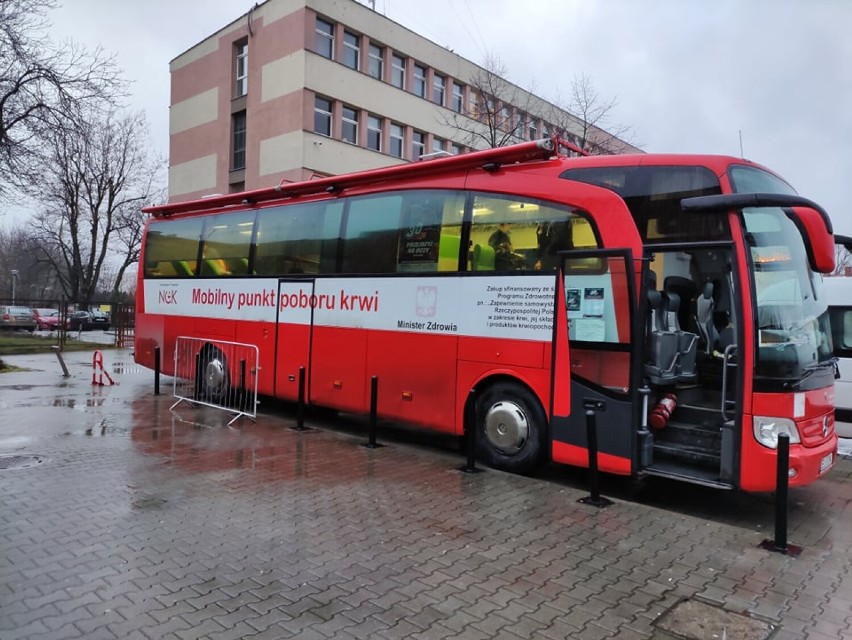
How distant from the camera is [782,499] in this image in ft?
16.4

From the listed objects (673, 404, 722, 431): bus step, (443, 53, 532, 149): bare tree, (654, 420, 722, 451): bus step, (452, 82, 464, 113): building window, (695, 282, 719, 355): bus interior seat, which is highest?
(452, 82, 464, 113): building window

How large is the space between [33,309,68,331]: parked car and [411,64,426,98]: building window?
22768 millimetres

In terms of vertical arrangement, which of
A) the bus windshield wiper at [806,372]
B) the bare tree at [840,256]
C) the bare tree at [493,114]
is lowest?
the bus windshield wiper at [806,372]

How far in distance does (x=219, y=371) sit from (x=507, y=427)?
619 cm

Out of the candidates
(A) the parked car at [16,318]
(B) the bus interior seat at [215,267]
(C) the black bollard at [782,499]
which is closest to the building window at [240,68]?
(A) the parked car at [16,318]

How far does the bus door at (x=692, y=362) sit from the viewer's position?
231 inches

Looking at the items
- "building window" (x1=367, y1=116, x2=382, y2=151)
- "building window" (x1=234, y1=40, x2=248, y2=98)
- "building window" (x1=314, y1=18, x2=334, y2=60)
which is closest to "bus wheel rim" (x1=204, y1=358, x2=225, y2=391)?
"building window" (x1=314, y1=18, x2=334, y2=60)

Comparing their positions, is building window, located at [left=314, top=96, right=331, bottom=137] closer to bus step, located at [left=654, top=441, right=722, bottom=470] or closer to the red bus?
the red bus

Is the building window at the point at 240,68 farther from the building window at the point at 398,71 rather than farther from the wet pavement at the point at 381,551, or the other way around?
the wet pavement at the point at 381,551

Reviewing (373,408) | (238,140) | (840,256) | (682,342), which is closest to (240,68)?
(238,140)

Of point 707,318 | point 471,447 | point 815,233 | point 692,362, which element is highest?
point 815,233

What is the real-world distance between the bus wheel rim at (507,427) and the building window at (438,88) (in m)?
29.6

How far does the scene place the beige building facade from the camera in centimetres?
2758

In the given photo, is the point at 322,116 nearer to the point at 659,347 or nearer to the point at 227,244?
the point at 227,244
